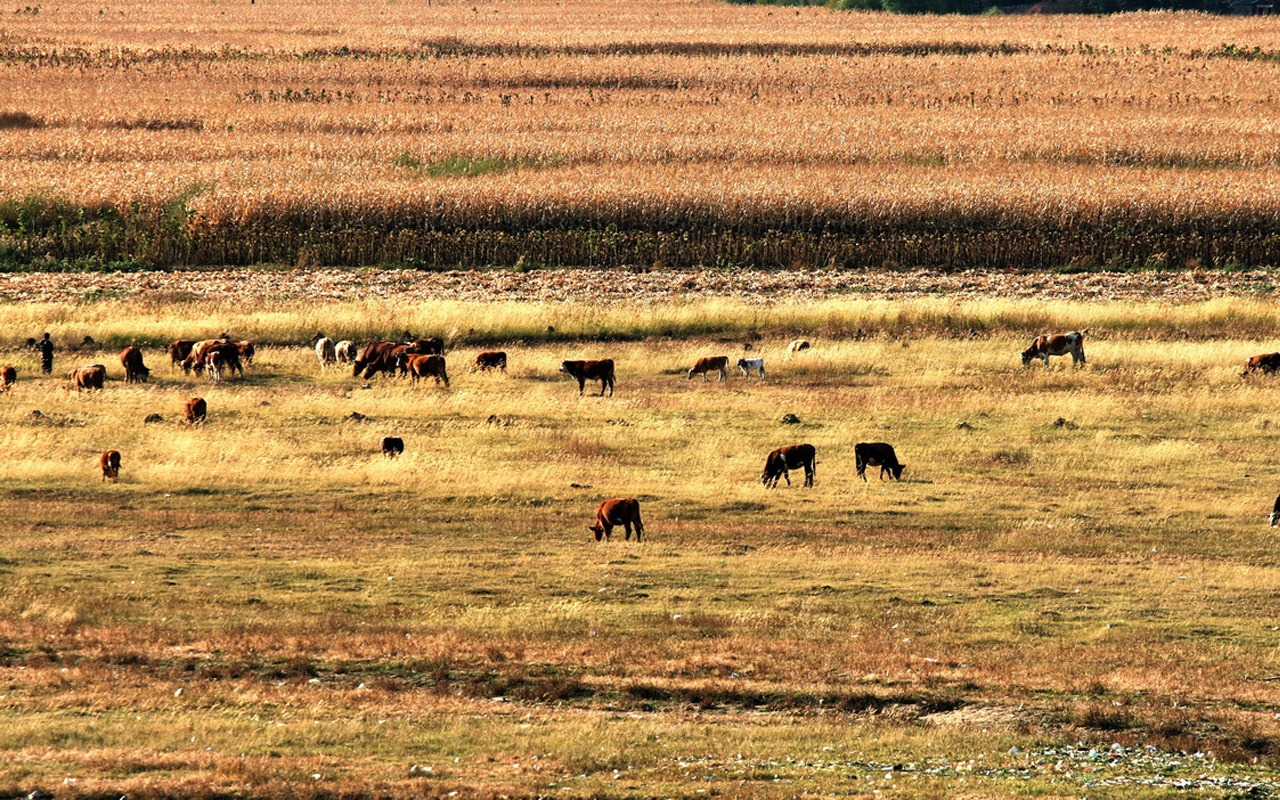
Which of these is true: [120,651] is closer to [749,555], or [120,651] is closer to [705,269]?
[749,555]

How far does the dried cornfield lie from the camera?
57906 mm

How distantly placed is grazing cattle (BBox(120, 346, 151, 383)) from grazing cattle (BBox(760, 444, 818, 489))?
665 inches

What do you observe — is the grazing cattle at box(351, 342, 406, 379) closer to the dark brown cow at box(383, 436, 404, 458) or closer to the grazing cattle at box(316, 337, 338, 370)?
the grazing cattle at box(316, 337, 338, 370)

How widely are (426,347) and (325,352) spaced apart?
2806 millimetres

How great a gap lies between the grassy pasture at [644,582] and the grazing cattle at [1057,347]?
1.39 ft

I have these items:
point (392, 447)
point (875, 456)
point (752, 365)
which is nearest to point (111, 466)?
point (392, 447)

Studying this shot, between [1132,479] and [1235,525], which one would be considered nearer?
[1235,525]

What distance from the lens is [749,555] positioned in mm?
25359

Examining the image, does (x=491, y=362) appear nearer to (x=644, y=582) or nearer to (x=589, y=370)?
(x=589, y=370)

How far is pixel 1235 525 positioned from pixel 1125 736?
1111 centimetres

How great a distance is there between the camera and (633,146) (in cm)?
7450

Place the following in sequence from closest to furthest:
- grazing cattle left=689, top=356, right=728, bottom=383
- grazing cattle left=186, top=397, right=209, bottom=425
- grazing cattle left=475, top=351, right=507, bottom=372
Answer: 1. grazing cattle left=186, top=397, right=209, bottom=425
2. grazing cattle left=689, top=356, right=728, bottom=383
3. grazing cattle left=475, top=351, right=507, bottom=372

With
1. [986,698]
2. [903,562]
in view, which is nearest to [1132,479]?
[903,562]

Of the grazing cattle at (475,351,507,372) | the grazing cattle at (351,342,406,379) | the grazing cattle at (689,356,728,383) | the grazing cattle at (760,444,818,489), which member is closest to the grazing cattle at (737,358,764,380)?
the grazing cattle at (689,356,728,383)
